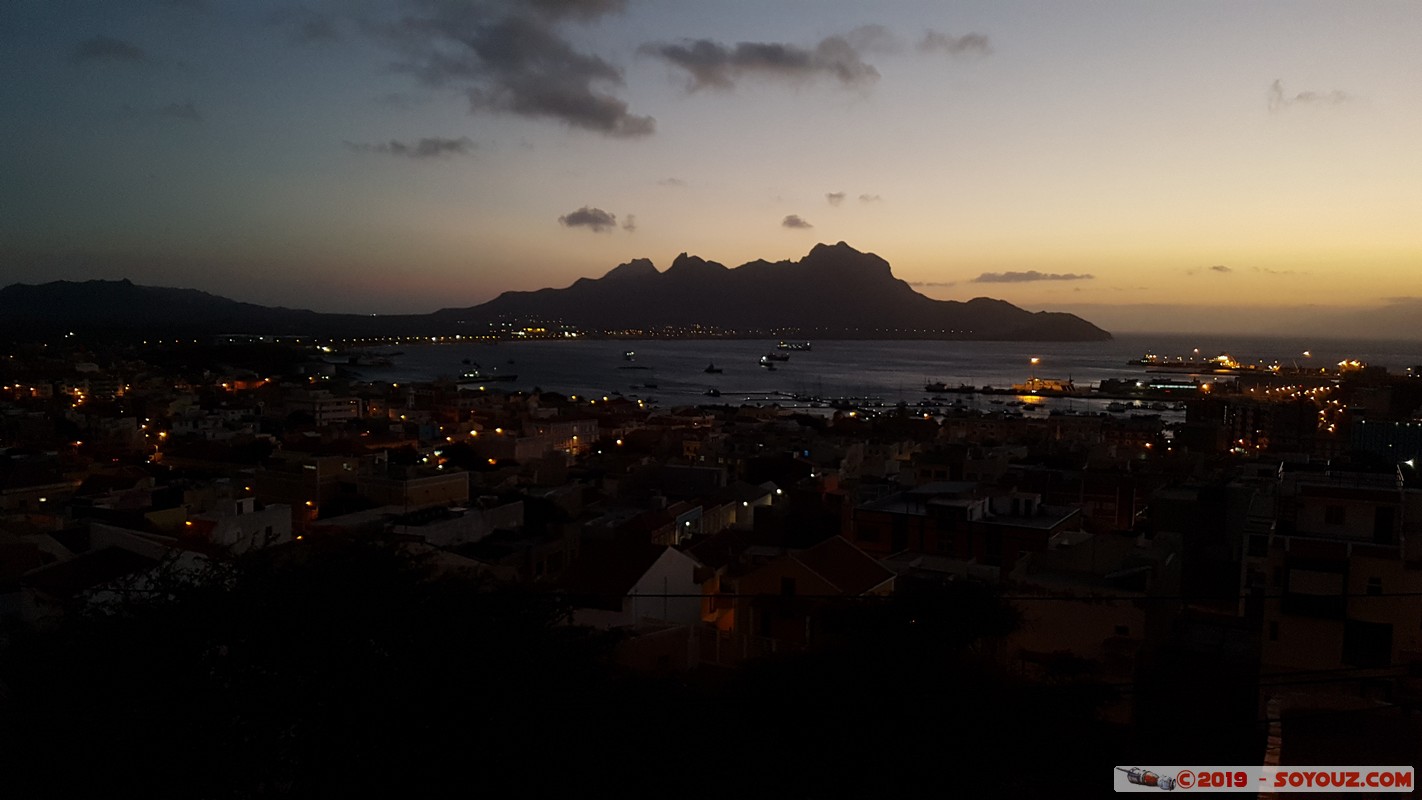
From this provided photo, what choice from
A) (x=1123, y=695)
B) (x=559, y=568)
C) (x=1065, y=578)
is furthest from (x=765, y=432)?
(x=1123, y=695)

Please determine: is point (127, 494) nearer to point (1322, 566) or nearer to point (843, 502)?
point (843, 502)

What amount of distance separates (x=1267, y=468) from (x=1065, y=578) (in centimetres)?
535

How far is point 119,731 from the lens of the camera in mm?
2826

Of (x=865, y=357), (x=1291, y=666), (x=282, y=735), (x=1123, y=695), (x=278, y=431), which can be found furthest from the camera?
(x=865, y=357)

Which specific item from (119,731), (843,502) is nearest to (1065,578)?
(843,502)

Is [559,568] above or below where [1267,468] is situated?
below

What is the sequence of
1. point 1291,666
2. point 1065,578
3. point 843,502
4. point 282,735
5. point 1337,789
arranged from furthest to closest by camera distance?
1. point 843,502
2. point 1065,578
3. point 1291,666
4. point 282,735
5. point 1337,789

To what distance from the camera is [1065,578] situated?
252 inches

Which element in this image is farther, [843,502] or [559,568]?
[843,502]

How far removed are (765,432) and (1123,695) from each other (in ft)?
53.8

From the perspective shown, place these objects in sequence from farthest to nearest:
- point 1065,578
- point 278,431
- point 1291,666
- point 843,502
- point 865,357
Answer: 1. point 865,357
2. point 278,431
3. point 843,502
4. point 1065,578
5. point 1291,666

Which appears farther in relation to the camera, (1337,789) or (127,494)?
(127,494)

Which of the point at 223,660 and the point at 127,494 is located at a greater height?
the point at 223,660

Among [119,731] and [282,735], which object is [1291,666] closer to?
[282,735]
